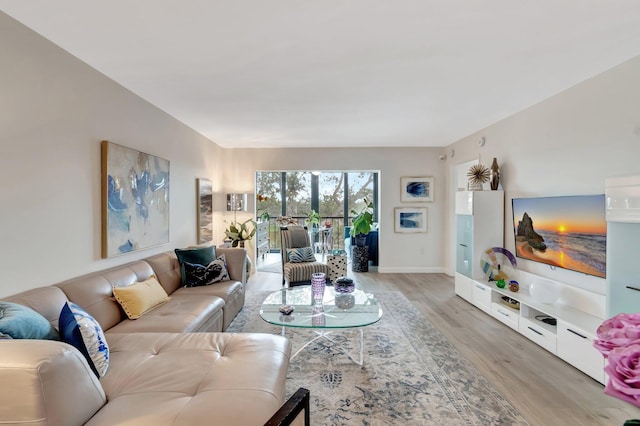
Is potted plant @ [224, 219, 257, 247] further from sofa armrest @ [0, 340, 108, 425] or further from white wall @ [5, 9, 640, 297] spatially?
sofa armrest @ [0, 340, 108, 425]

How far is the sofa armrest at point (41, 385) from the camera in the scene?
3.18 feet

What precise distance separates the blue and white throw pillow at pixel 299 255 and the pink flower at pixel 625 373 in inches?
172

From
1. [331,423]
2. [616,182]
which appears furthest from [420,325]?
[616,182]

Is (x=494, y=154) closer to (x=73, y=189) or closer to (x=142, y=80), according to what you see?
(x=142, y=80)

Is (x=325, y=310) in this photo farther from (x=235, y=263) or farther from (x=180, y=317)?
(x=235, y=263)

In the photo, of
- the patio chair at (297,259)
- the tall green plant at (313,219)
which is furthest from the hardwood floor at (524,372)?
the tall green plant at (313,219)

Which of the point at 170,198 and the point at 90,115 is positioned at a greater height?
the point at 90,115

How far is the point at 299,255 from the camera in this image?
483 centimetres

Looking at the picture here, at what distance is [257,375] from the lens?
61.1 inches

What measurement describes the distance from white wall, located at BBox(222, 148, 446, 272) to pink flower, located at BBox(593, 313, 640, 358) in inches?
209

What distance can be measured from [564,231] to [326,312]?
2.46 meters

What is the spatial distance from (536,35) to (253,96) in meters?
2.46

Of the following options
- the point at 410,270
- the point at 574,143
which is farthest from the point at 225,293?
the point at 410,270

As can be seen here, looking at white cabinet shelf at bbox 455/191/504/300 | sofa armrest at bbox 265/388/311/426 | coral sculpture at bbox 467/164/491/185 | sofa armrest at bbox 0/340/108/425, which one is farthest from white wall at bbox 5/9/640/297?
sofa armrest at bbox 265/388/311/426
